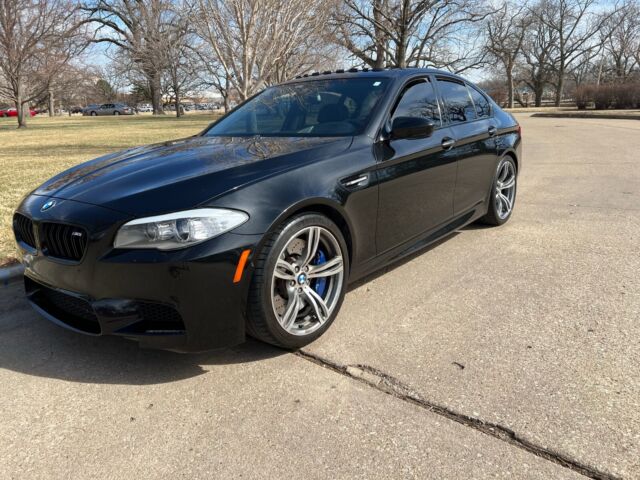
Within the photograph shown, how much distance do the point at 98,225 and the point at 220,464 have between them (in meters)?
1.28

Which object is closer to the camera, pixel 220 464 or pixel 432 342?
pixel 220 464

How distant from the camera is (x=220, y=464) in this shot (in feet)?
6.72

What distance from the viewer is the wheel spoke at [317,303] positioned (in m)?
2.90

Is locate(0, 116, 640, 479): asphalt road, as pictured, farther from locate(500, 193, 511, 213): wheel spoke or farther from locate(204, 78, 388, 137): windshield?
locate(500, 193, 511, 213): wheel spoke

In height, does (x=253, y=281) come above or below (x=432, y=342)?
above

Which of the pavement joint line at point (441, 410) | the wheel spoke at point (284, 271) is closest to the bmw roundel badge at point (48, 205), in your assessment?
the wheel spoke at point (284, 271)

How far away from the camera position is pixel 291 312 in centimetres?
281

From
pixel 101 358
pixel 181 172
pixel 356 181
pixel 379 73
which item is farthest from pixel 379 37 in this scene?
pixel 101 358

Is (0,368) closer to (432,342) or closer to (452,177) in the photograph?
(432,342)

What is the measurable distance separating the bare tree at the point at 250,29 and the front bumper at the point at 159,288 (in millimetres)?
11094

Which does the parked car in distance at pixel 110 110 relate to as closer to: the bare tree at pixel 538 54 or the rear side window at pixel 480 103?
the bare tree at pixel 538 54

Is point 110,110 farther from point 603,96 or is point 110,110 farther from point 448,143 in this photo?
point 448,143

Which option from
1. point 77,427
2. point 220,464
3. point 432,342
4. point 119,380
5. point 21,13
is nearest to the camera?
point 220,464

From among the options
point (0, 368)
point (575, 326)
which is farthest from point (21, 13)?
point (575, 326)
